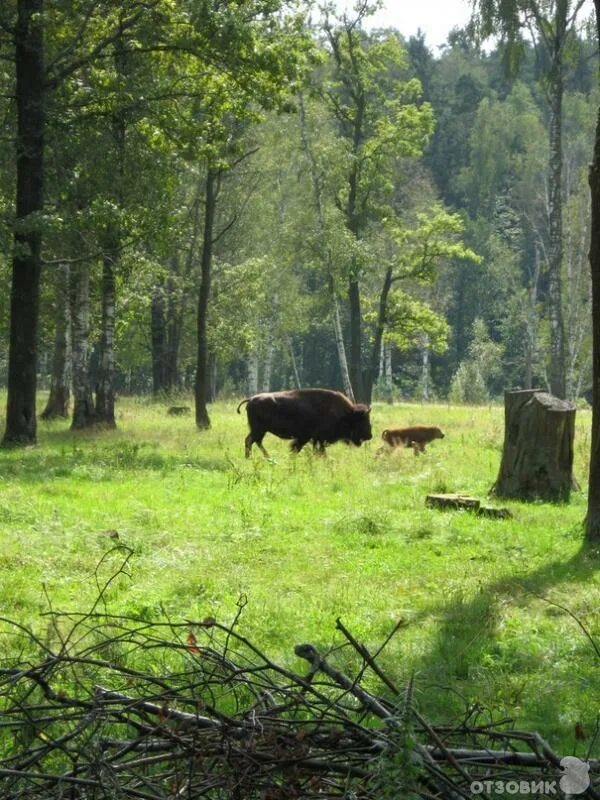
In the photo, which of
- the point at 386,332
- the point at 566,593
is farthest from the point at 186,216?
the point at 566,593

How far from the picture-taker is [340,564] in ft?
31.8

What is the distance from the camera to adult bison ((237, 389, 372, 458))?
1966cm

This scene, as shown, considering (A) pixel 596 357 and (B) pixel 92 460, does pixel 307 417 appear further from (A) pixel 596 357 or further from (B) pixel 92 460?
(A) pixel 596 357

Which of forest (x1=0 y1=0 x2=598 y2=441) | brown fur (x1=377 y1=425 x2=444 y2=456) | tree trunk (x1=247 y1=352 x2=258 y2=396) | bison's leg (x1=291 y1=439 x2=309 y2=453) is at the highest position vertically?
forest (x1=0 y1=0 x2=598 y2=441)

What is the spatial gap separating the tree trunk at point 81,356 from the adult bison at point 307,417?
580cm

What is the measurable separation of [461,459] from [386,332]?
20907 mm

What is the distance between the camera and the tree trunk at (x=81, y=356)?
23.8 metres

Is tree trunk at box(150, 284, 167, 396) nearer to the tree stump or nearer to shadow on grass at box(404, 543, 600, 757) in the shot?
the tree stump

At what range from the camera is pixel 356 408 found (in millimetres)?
19797

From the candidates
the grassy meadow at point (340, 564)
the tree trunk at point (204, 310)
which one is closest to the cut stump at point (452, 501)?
the grassy meadow at point (340, 564)

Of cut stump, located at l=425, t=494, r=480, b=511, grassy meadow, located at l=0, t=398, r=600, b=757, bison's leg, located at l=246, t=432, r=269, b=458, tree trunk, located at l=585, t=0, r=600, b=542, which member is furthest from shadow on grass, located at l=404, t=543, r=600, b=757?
bison's leg, located at l=246, t=432, r=269, b=458

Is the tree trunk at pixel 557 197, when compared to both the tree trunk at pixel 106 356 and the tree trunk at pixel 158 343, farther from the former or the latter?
the tree trunk at pixel 158 343

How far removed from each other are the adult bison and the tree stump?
636 cm

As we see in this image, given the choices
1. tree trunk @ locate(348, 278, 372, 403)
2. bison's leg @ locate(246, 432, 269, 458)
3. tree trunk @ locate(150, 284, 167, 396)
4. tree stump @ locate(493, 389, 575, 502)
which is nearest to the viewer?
tree stump @ locate(493, 389, 575, 502)
